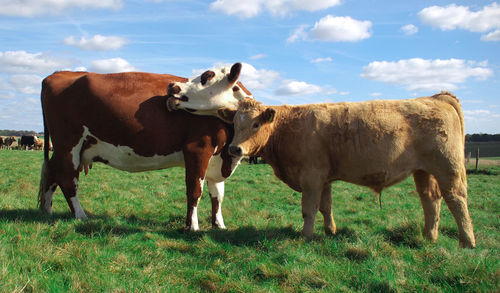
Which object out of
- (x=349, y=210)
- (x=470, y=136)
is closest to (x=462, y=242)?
(x=349, y=210)

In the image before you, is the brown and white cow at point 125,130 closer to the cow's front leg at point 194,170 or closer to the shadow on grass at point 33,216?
the cow's front leg at point 194,170

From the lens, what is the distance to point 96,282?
130 inches

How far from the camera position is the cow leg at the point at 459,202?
4848 mm

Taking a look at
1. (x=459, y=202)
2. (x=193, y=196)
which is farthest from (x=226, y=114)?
(x=459, y=202)

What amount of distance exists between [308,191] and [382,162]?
1070 millimetres

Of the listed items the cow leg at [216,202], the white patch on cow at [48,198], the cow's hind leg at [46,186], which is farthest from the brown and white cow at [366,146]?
the white patch on cow at [48,198]

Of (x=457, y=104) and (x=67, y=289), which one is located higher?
(x=457, y=104)

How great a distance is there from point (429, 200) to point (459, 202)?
1.67 ft

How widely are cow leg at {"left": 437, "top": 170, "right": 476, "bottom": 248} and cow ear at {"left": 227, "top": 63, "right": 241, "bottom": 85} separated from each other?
3.23 metres

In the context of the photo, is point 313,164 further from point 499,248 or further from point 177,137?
point 499,248

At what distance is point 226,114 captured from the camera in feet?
18.3

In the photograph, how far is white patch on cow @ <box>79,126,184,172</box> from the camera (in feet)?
18.9

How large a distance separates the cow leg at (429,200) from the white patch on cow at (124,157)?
370 cm

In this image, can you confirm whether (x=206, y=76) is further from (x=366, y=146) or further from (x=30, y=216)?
(x=30, y=216)
